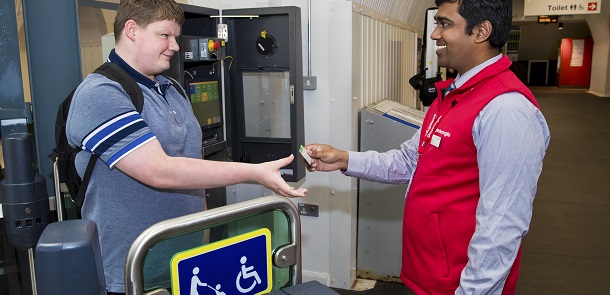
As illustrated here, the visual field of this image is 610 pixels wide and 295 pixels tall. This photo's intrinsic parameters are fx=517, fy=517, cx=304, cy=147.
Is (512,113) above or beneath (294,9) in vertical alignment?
beneath

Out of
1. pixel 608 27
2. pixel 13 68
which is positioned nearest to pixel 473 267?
pixel 13 68

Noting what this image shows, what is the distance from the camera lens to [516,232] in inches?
58.5

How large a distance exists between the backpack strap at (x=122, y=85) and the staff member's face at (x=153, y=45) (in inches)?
3.9

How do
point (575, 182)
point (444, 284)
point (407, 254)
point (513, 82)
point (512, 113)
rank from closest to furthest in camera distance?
1. point (512, 113)
2. point (513, 82)
3. point (444, 284)
4. point (407, 254)
5. point (575, 182)

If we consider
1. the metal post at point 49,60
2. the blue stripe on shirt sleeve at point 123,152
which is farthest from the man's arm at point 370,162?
the metal post at point 49,60

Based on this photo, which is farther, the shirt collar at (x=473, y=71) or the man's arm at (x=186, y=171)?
the shirt collar at (x=473, y=71)

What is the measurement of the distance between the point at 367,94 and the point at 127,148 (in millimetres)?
2748

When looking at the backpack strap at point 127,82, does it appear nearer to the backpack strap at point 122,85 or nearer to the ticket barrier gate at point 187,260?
the backpack strap at point 122,85

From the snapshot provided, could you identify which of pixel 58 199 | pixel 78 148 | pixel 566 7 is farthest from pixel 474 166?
pixel 566 7

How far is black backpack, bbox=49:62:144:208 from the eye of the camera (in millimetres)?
1640

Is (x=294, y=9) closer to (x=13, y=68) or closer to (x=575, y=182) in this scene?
(x=13, y=68)

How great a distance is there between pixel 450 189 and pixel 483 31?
52 cm

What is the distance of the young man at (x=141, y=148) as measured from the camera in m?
Result: 1.52

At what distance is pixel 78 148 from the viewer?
1655 mm
